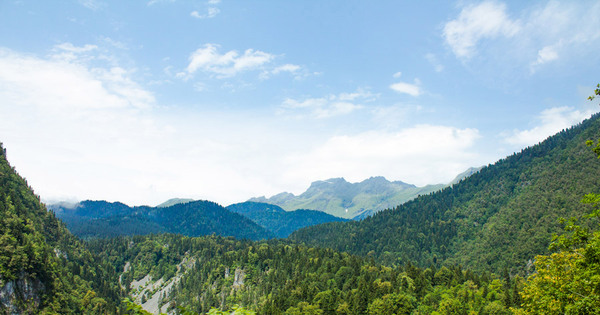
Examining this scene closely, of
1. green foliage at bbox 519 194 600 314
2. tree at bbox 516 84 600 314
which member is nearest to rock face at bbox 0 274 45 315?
tree at bbox 516 84 600 314

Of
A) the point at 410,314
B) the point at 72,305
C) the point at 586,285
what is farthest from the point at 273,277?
the point at 586,285

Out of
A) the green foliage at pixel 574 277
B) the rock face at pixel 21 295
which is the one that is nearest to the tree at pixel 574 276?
the green foliage at pixel 574 277

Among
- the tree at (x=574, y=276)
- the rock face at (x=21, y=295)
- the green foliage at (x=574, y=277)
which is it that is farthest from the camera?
the rock face at (x=21, y=295)

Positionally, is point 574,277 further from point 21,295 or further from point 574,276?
point 21,295

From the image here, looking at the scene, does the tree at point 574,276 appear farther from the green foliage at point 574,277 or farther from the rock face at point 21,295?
the rock face at point 21,295

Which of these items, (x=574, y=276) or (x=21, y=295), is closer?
(x=574, y=276)

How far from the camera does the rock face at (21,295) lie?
15925 cm

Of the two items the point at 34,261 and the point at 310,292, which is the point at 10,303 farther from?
the point at 310,292

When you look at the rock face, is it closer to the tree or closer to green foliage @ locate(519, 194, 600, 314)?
the tree

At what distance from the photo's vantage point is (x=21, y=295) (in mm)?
166750

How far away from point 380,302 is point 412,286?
21.5m

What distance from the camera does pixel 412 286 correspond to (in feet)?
465

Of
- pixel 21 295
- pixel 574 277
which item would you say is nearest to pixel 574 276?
pixel 574 277

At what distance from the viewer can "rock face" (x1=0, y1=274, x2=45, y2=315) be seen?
15925 centimetres
